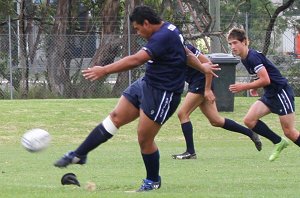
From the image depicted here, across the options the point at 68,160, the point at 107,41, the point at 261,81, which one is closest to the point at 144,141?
the point at 68,160

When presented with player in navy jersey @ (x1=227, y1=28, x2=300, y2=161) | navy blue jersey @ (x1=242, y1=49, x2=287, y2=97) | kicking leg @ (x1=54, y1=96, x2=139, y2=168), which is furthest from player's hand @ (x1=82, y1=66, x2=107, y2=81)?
navy blue jersey @ (x1=242, y1=49, x2=287, y2=97)

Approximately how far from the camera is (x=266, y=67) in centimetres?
1247

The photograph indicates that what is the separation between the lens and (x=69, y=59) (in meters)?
29.8

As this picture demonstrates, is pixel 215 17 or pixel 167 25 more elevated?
pixel 167 25

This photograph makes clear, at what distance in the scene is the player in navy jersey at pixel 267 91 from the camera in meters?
12.2

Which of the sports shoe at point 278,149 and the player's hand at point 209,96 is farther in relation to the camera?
the player's hand at point 209,96

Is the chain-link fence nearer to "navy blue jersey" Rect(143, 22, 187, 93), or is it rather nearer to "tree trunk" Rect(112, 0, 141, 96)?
"tree trunk" Rect(112, 0, 141, 96)

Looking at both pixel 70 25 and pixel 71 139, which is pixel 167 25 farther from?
pixel 70 25

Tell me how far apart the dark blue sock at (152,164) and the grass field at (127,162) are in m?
0.19

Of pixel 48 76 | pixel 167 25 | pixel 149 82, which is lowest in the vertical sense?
pixel 48 76

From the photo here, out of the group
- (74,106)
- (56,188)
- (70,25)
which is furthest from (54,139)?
(70,25)

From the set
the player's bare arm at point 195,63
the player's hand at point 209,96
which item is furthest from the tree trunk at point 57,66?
the player's bare arm at point 195,63

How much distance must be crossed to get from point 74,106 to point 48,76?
639 cm

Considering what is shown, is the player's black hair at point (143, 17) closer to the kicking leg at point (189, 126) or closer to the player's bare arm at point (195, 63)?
the player's bare arm at point (195, 63)
